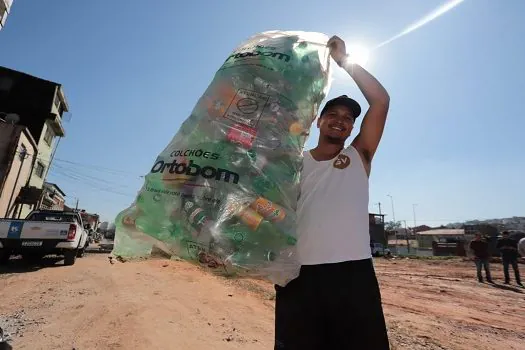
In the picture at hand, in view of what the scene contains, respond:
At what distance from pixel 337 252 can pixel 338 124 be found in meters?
0.71

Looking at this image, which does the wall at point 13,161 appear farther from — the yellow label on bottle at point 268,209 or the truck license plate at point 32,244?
the yellow label on bottle at point 268,209

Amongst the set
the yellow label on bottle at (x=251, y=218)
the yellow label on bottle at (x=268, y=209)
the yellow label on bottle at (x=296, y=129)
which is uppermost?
the yellow label on bottle at (x=296, y=129)

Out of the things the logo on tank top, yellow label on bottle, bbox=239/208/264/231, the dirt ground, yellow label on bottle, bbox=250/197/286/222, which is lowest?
the dirt ground

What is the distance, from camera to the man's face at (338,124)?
1.80 metres

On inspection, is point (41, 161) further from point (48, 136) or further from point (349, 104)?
point (349, 104)

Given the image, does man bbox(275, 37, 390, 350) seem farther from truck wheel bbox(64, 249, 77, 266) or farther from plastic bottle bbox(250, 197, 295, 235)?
truck wheel bbox(64, 249, 77, 266)

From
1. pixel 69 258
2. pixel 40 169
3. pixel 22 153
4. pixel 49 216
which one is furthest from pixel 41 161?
pixel 69 258

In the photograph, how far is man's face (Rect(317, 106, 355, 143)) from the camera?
180 centimetres

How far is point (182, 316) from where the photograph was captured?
382 cm

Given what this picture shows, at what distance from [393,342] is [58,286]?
17.4 ft

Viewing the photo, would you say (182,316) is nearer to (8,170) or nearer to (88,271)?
(88,271)

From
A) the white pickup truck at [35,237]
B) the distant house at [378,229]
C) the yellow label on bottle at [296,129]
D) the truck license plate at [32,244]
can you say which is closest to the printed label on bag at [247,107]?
the yellow label on bottle at [296,129]

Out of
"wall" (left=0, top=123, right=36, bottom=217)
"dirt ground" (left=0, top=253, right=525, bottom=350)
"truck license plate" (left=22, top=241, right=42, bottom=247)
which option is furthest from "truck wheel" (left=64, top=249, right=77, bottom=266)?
"wall" (left=0, top=123, right=36, bottom=217)

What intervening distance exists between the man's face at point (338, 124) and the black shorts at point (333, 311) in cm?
68
